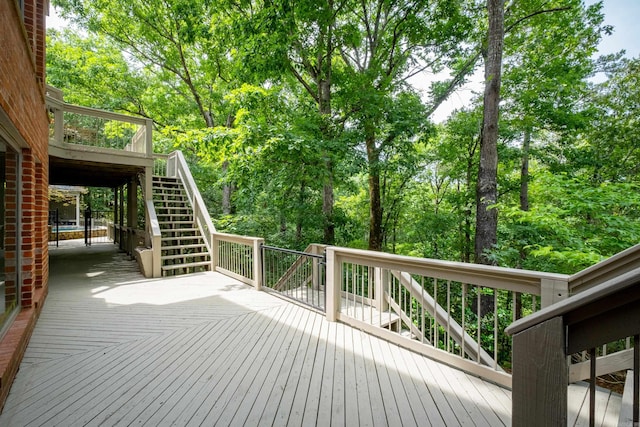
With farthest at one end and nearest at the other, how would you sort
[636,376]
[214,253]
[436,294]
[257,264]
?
[214,253] < [257,264] < [436,294] < [636,376]

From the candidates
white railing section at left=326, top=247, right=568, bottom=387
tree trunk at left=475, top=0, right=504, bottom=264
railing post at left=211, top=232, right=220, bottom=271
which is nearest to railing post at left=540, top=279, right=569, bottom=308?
white railing section at left=326, top=247, right=568, bottom=387

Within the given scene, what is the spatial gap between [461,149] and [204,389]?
1065 centimetres

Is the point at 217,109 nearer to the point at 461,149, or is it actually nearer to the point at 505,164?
the point at 461,149

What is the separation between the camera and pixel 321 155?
21.4 ft

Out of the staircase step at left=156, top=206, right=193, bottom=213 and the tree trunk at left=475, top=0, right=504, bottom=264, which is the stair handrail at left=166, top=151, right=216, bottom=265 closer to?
the staircase step at left=156, top=206, right=193, bottom=213

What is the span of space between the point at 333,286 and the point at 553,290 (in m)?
2.43

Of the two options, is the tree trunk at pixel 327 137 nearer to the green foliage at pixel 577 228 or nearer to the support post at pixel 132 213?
the green foliage at pixel 577 228

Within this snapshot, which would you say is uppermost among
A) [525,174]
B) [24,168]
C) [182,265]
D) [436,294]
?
[525,174]

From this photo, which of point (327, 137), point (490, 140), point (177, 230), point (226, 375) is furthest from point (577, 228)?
point (177, 230)

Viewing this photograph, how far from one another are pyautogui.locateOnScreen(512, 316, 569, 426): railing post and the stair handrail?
22.8 feet

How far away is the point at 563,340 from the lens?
0.92 meters

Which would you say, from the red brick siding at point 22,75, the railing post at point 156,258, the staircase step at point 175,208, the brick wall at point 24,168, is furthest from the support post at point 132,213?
the red brick siding at point 22,75

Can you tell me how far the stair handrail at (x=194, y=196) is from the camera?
7562 mm

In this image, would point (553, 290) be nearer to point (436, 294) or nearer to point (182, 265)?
point (436, 294)
